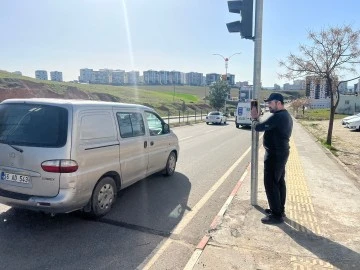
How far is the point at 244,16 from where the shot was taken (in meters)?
5.52

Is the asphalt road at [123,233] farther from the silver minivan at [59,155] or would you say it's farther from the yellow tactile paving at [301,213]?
the yellow tactile paving at [301,213]

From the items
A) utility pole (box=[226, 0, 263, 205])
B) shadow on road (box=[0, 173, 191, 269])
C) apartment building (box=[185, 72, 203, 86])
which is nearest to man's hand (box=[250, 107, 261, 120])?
utility pole (box=[226, 0, 263, 205])

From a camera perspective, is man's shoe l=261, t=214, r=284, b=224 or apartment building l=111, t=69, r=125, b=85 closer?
man's shoe l=261, t=214, r=284, b=224

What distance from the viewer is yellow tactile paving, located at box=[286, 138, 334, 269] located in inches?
151

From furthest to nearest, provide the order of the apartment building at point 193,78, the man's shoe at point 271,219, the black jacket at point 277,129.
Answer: the apartment building at point 193,78 → the man's shoe at point 271,219 → the black jacket at point 277,129

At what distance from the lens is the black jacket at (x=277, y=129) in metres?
4.88

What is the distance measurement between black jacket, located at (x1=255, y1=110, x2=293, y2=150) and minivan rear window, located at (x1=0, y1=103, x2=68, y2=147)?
286cm

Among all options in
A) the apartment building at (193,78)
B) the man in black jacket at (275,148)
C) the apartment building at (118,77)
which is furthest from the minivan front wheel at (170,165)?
the apartment building at (193,78)

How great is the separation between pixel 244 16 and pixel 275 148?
228 centimetres

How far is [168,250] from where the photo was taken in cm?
A: 412

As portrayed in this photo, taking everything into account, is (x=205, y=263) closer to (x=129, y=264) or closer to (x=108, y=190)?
(x=129, y=264)

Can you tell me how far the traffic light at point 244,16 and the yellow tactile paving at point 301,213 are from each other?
3.06 meters

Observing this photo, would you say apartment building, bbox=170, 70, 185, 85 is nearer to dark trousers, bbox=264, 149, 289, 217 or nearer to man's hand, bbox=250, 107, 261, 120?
man's hand, bbox=250, 107, 261, 120

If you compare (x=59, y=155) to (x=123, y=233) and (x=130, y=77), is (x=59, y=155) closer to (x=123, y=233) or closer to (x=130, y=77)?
(x=123, y=233)
